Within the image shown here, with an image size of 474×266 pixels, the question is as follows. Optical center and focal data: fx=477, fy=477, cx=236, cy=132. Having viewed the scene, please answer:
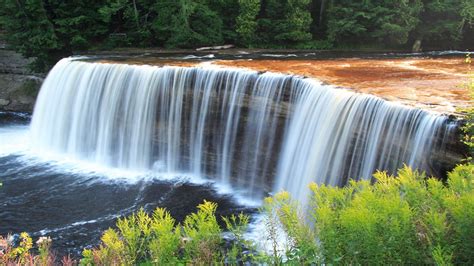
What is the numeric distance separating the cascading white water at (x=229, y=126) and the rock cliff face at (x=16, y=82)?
4.12 m

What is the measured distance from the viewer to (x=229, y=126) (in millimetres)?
12336

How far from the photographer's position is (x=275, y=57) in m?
17.4

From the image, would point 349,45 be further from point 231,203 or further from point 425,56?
point 231,203

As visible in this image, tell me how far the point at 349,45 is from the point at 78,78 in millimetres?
12366

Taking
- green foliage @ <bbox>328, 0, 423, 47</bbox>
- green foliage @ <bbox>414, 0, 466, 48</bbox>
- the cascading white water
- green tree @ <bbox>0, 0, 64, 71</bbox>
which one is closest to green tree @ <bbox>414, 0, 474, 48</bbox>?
green foliage @ <bbox>414, 0, 466, 48</bbox>

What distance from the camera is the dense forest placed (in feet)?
64.8

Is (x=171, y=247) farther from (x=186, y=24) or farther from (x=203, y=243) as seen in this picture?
(x=186, y=24)

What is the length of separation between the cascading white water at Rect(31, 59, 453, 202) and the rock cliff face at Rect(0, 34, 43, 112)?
13.5 feet

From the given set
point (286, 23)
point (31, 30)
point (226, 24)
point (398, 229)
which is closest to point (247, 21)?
point (226, 24)

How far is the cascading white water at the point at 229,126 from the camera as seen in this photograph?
29.2 ft

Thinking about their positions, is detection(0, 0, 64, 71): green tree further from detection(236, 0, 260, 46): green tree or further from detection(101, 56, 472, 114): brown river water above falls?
detection(236, 0, 260, 46): green tree

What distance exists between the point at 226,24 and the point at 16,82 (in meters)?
9.56

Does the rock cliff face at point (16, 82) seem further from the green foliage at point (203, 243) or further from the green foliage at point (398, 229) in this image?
the green foliage at point (398, 229)

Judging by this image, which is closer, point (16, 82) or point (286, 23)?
point (16, 82)
